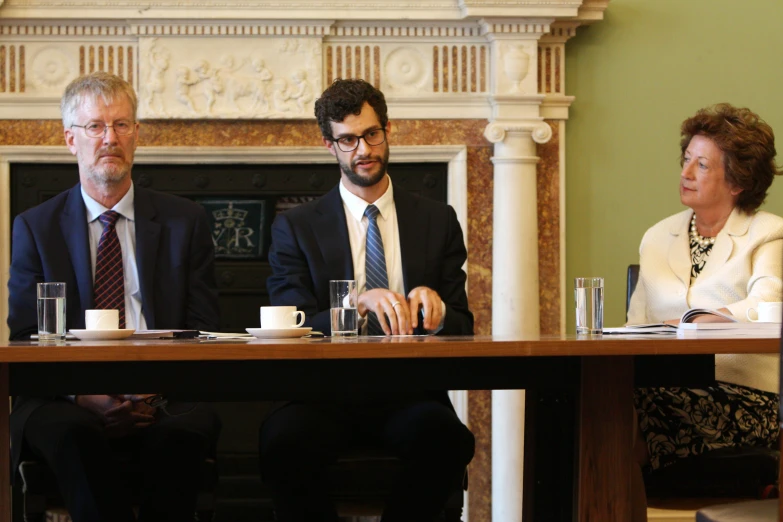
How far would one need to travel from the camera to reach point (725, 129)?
114 inches

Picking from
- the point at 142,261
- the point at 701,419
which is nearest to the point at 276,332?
the point at 142,261

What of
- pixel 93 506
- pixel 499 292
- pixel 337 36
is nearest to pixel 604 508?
pixel 93 506

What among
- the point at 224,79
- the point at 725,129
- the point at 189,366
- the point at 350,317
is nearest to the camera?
the point at 189,366

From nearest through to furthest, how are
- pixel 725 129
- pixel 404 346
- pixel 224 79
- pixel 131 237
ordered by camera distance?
pixel 404 346 < pixel 131 237 < pixel 725 129 < pixel 224 79

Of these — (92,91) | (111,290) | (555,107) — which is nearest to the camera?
(111,290)

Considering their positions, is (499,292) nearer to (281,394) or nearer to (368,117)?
(368,117)

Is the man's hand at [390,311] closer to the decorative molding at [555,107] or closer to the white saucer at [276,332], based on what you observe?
the white saucer at [276,332]

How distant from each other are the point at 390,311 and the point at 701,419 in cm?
77

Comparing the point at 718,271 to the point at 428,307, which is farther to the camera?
the point at 718,271

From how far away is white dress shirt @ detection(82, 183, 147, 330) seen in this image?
104 inches

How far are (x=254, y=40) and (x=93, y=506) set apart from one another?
222 cm

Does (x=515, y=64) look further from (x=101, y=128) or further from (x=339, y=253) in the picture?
(x=101, y=128)

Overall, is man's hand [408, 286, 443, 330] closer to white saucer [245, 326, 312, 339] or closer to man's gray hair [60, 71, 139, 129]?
white saucer [245, 326, 312, 339]

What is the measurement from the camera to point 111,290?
8.51 ft
